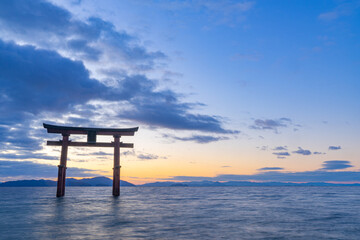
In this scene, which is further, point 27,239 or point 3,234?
point 3,234

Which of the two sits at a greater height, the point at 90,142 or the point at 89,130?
the point at 89,130

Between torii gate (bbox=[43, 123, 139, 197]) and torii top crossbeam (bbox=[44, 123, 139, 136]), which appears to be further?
torii top crossbeam (bbox=[44, 123, 139, 136])

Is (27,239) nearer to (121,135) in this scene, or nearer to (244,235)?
(244,235)

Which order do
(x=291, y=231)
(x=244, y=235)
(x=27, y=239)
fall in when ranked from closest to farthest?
(x=27, y=239) → (x=244, y=235) → (x=291, y=231)

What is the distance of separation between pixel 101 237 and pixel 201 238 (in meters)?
2.94

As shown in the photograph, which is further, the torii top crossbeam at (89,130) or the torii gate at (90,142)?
the torii top crossbeam at (89,130)

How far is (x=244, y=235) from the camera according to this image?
26.9 ft

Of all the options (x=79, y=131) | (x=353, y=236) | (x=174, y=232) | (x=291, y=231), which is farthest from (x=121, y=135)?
(x=353, y=236)

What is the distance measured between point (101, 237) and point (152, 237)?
150 centimetres

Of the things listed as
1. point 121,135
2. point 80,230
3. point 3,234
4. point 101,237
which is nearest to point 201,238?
point 101,237

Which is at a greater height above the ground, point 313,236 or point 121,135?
point 121,135

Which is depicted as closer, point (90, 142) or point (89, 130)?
point (90, 142)

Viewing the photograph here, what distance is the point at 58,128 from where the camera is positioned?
22.0 m

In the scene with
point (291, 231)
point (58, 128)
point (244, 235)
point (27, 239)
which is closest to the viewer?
point (27, 239)
